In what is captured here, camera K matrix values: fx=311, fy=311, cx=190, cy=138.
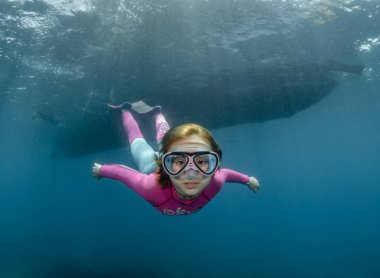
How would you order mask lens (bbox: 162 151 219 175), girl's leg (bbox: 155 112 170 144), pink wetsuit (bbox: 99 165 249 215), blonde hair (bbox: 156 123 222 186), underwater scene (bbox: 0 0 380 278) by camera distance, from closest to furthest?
mask lens (bbox: 162 151 219 175) → blonde hair (bbox: 156 123 222 186) → pink wetsuit (bbox: 99 165 249 215) → girl's leg (bbox: 155 112 170 144) → underwater scene (bbox: 0 0 380 278)

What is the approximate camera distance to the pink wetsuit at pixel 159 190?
5.36m

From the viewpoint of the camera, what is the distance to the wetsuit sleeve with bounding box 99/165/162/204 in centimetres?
537

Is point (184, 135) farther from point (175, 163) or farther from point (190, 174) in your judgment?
point (190, 174)

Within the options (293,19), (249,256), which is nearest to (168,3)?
(293,19)

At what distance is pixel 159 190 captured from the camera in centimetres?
530

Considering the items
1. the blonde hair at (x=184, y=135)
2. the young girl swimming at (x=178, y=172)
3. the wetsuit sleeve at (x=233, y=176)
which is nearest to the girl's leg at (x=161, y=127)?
the young girl swimming at (x=178, y=172)

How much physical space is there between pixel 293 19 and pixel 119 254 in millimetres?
21236

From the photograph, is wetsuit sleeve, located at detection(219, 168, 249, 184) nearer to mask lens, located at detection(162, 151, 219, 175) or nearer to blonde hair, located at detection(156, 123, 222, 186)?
blonde hair, located at detection(156, 123, 222, 186)

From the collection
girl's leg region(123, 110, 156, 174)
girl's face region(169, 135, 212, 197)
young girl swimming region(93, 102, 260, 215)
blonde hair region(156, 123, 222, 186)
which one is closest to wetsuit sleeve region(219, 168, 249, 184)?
young girl swimming region(93, 102, 260, 215)

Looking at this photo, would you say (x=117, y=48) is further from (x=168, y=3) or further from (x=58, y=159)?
(x=58, y=159)

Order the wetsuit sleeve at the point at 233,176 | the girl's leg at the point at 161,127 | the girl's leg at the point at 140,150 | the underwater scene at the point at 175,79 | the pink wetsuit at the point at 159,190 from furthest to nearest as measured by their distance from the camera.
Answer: the underwater scene at the point at 175,79, the girl's leg at the point at 161,127, the girl's leg at the point at 140,150, the wetsuit sleeve at the point at 233,176, the pink wetsuit at the point at 159,190

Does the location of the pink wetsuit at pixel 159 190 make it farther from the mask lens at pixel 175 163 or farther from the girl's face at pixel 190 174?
the mask lens at pixel 175 163

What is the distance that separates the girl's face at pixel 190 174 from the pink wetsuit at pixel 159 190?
3.48 feet

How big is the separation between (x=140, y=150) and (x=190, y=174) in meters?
3.22
